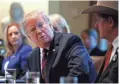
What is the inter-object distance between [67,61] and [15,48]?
19.7 inches

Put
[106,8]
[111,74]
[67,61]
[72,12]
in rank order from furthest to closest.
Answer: [72,12]
[67,61]
[106,8]
[111,74]

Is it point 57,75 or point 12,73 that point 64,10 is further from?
point 12,73

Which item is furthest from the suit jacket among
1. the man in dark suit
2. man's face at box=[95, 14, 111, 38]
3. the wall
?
man's face at box=[95, 14, 111, 38]

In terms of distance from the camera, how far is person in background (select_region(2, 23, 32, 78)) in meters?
1.45

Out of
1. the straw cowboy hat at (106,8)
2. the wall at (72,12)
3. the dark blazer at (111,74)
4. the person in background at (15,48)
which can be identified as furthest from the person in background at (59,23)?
the dark blazer at (111,74)

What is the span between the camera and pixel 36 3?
1.57m

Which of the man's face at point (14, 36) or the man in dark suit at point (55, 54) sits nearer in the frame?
the man in dark suit at point (55, 54)

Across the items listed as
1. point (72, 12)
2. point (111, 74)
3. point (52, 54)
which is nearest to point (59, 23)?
point (72, 12)

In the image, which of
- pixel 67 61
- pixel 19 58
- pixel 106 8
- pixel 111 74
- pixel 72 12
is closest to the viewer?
pixel 111 74

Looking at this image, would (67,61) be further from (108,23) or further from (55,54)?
(108,23)

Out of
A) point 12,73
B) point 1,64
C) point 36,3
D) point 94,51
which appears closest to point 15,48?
point 1,64

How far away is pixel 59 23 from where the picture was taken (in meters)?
1.57

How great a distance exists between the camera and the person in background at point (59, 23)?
153 cm

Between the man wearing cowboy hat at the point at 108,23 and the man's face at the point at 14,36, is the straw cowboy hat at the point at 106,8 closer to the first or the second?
the man wearing cowboy hat at the point at 108,23
